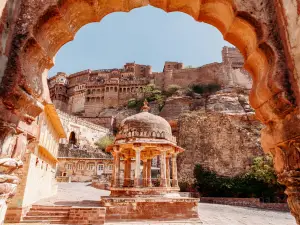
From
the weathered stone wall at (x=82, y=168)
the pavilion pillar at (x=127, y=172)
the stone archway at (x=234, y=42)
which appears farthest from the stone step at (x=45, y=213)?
the weathered stone wall at (x=82, y=168)

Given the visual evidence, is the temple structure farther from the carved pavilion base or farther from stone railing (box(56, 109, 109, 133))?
stone railing (box(56, 109, 109, 133))

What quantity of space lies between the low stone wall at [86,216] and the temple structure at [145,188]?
94 centimetres

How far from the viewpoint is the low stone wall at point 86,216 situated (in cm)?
884

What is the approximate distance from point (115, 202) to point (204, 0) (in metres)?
9.56

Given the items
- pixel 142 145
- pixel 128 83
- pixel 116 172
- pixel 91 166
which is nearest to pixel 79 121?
pixel 91 166

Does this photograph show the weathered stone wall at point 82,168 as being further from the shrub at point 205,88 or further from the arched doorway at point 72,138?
the shrub at point 205,88

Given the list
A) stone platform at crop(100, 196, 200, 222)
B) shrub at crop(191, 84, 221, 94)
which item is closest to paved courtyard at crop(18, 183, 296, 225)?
stone platform at crop(100, 196, 200, 222)

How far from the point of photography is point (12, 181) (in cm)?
200

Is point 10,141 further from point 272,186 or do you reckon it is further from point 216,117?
point 216,117

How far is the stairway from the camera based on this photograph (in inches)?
348

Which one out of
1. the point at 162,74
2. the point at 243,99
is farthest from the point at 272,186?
the point at 162,74

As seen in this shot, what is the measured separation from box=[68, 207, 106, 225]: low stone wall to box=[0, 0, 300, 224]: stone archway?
310 inches

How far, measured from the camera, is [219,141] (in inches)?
1256

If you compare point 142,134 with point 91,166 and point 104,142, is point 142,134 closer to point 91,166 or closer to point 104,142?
point 91,166
